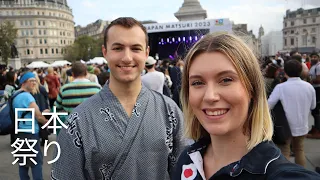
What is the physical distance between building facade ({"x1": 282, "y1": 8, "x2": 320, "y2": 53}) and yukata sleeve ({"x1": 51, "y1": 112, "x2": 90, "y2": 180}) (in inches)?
4084

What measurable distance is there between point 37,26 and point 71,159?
112979mm

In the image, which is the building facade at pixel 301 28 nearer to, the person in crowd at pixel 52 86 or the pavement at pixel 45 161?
the person in crowd at pixel 52 86

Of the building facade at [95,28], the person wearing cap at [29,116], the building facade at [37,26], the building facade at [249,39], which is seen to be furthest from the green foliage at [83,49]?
the building facade at [249,39]

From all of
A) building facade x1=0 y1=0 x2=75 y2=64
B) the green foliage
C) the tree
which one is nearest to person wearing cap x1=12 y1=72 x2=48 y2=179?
the tree

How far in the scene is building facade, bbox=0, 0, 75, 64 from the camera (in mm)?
102250

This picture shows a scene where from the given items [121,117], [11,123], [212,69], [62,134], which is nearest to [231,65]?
[212,69]

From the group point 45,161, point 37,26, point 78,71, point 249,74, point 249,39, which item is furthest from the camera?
point 37,26

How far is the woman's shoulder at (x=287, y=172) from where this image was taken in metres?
0.99

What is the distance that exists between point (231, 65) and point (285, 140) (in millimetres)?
3534

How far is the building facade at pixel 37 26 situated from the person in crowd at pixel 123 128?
360 feet

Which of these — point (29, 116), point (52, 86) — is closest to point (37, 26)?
point (52, 86)

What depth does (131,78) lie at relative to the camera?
204cm

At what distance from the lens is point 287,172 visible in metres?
1.00

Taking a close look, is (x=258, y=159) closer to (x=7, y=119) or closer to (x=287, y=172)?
(x=287, y=172)
